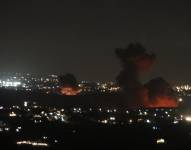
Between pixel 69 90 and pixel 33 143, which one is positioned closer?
pixel 33 143

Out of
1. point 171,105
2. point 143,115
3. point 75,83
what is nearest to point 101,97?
point 75,83

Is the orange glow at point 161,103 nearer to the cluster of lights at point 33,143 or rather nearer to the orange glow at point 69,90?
the orange glow at point 69,90

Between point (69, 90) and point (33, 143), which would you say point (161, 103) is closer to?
point (69, 90)

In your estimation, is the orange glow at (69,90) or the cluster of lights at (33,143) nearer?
the cluster of lights at (33,143)

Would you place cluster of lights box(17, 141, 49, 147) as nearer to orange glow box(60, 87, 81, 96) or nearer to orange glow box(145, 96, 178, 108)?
orange glow box(145, 96, 178, 108)

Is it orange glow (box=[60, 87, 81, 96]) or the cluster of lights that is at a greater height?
orange glow (box=[60, 87, 81, 96])

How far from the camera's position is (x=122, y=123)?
252 feet

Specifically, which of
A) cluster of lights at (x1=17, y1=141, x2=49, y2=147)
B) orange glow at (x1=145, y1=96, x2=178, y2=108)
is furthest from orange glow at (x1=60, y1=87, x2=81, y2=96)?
cluster of lights at (x1=17, y1=141, x2=49, y2=147)

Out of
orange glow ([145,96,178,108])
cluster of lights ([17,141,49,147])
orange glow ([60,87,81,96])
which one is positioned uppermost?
orange glow ([60,87,81,96])

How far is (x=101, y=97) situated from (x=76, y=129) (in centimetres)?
6886

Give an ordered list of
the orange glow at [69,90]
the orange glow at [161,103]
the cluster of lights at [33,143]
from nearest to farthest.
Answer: the cluster of lights at [33,143]
the orange glow at [161,103]
the orange glow at [69,90]

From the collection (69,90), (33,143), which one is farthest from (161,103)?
(33,143)

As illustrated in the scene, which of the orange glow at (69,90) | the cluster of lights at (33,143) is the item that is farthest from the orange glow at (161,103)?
the cluster of lights at (33,143)

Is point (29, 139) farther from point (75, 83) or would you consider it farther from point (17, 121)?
point (75, 83)
